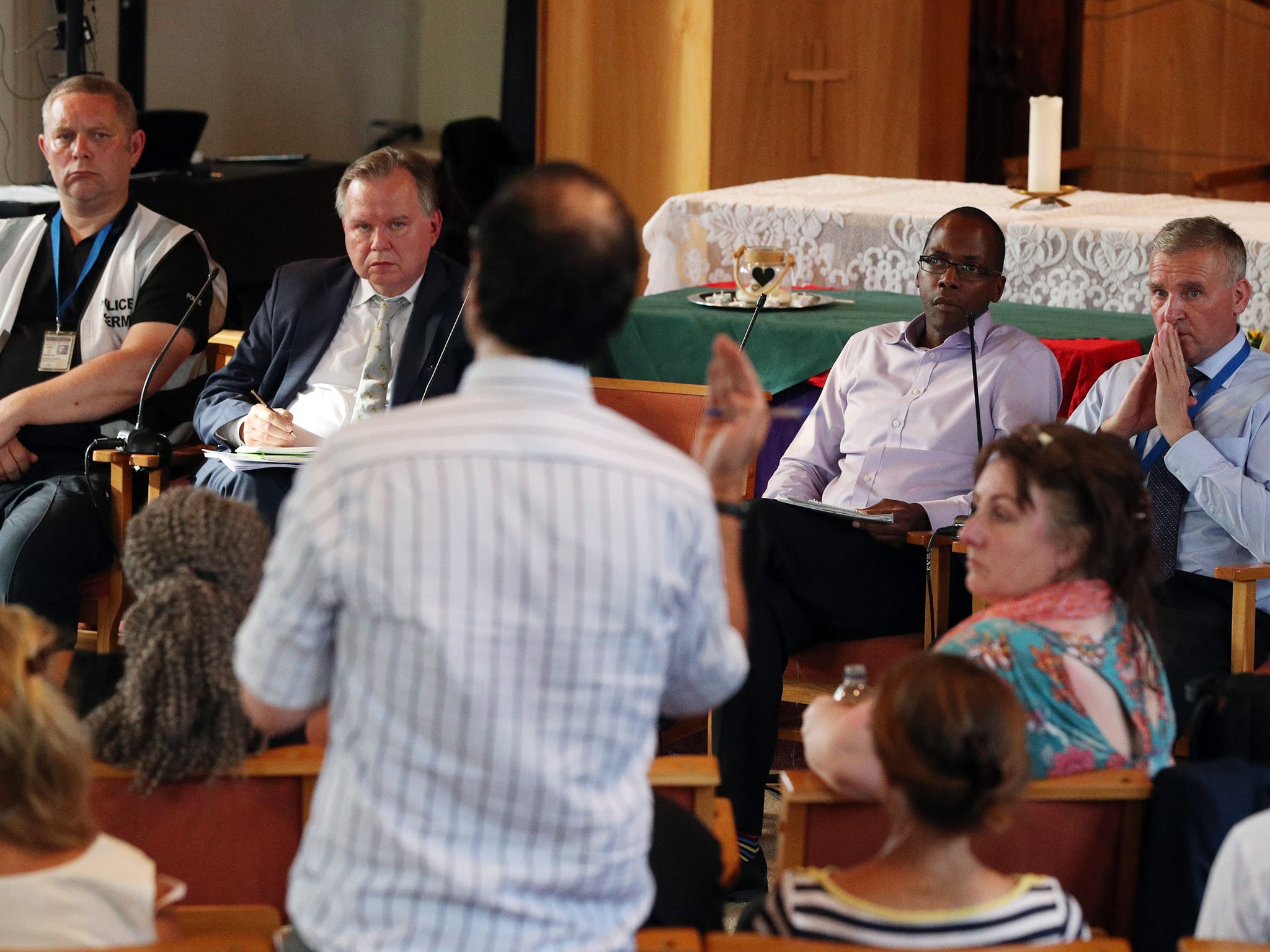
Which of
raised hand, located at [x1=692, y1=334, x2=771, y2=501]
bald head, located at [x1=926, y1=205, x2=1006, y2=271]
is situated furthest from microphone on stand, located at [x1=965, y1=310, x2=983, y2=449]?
raised hand, located at [x1=692, y1=334, x2=771, y2=501]

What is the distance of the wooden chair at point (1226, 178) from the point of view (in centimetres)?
627

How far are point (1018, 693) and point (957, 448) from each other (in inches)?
57.4

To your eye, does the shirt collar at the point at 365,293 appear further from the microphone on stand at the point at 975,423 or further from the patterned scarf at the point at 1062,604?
the patterned scarf at the point at 1062,604

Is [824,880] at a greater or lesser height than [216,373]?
lesser

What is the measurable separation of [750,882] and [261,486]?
50.3 inches

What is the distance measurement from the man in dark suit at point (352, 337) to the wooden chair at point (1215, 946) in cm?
215

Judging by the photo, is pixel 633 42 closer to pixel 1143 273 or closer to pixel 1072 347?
pixel 1143 273

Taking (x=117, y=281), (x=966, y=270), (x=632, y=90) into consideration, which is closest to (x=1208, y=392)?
(x=966, y=270)

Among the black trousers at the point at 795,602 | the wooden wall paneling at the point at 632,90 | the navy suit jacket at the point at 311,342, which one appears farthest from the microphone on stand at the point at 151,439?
the wooden wall paneling at the point at 632,90

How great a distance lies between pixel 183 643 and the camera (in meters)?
1.77

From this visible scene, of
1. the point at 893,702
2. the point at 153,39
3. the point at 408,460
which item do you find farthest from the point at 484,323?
the point at 153,39

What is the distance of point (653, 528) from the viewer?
4.41 feet

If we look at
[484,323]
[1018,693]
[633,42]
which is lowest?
[1018,693]

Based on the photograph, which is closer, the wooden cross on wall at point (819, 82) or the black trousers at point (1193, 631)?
the black trousers at point (1193, 631)
